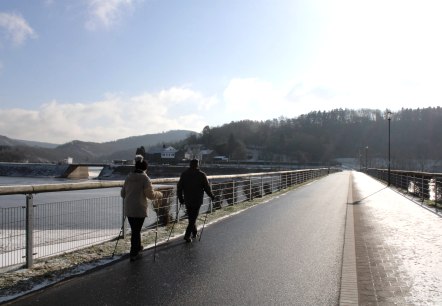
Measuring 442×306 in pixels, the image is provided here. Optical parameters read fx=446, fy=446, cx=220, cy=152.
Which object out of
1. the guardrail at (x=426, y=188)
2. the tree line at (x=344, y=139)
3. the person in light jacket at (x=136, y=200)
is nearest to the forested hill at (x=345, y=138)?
the tree line at (x=344, y=139)

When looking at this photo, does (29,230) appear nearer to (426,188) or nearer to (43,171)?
(426,188)

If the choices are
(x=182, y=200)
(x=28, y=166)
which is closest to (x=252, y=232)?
(x=182, y=200)

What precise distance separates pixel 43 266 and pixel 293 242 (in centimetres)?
478

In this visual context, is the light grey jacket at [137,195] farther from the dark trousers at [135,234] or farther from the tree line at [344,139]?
the tree line at [344,139]

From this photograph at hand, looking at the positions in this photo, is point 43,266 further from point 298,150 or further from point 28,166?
point 298,150

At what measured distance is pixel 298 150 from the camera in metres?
173

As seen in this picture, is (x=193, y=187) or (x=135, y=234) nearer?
(x=135, y=234)

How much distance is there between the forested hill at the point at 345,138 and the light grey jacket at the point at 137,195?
139 metres

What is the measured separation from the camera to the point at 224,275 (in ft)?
20.9

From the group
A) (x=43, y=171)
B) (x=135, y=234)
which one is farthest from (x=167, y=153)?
(x=135, y=234)

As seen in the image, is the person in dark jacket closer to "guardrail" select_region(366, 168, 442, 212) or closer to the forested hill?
"guardrail" select_region(366, 168, 442, 212)

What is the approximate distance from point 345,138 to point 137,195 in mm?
184439

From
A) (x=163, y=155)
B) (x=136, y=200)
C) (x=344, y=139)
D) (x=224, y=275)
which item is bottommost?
(x=224, y=275)

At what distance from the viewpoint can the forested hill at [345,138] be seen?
490 feet
